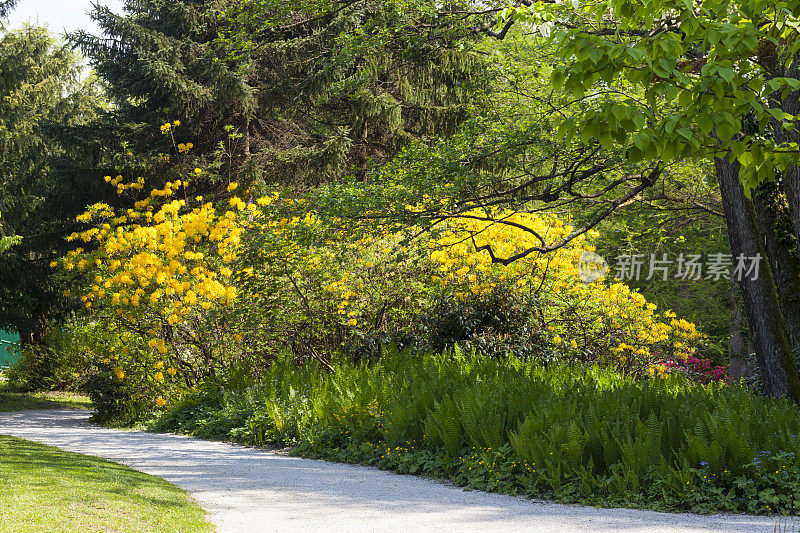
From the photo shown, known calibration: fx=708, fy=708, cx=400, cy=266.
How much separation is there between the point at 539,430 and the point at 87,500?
361 cm

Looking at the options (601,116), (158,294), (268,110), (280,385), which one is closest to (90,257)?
(158,294)

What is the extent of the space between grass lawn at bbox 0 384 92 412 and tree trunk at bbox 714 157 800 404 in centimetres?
1169

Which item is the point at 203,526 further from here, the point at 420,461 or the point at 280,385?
A: the point at 280,385

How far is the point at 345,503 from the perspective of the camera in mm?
5359

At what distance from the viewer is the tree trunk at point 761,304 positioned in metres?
7.61

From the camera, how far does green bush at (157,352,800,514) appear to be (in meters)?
5.32

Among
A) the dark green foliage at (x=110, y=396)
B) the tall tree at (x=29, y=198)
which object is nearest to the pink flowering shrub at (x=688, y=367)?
the dark green foliage at (x=110, y=396)

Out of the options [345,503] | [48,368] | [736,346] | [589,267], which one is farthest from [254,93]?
[736,346]

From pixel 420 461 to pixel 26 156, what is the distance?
14905mm

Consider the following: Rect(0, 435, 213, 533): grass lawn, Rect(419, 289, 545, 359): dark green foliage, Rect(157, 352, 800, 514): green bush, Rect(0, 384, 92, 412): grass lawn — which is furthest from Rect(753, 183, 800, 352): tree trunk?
Rect(0, 384, 92, 412): grass lawn

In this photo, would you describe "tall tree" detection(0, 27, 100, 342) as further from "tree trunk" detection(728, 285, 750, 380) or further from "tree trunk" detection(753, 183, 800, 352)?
"tree trunk" detection(728, 285, 750, 380)

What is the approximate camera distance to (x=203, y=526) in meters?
4.45

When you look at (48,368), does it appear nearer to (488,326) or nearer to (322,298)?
(322,298)

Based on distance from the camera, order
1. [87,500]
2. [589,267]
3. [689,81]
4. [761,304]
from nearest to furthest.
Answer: [689,81], [87,500], [761,304], [589,267]
